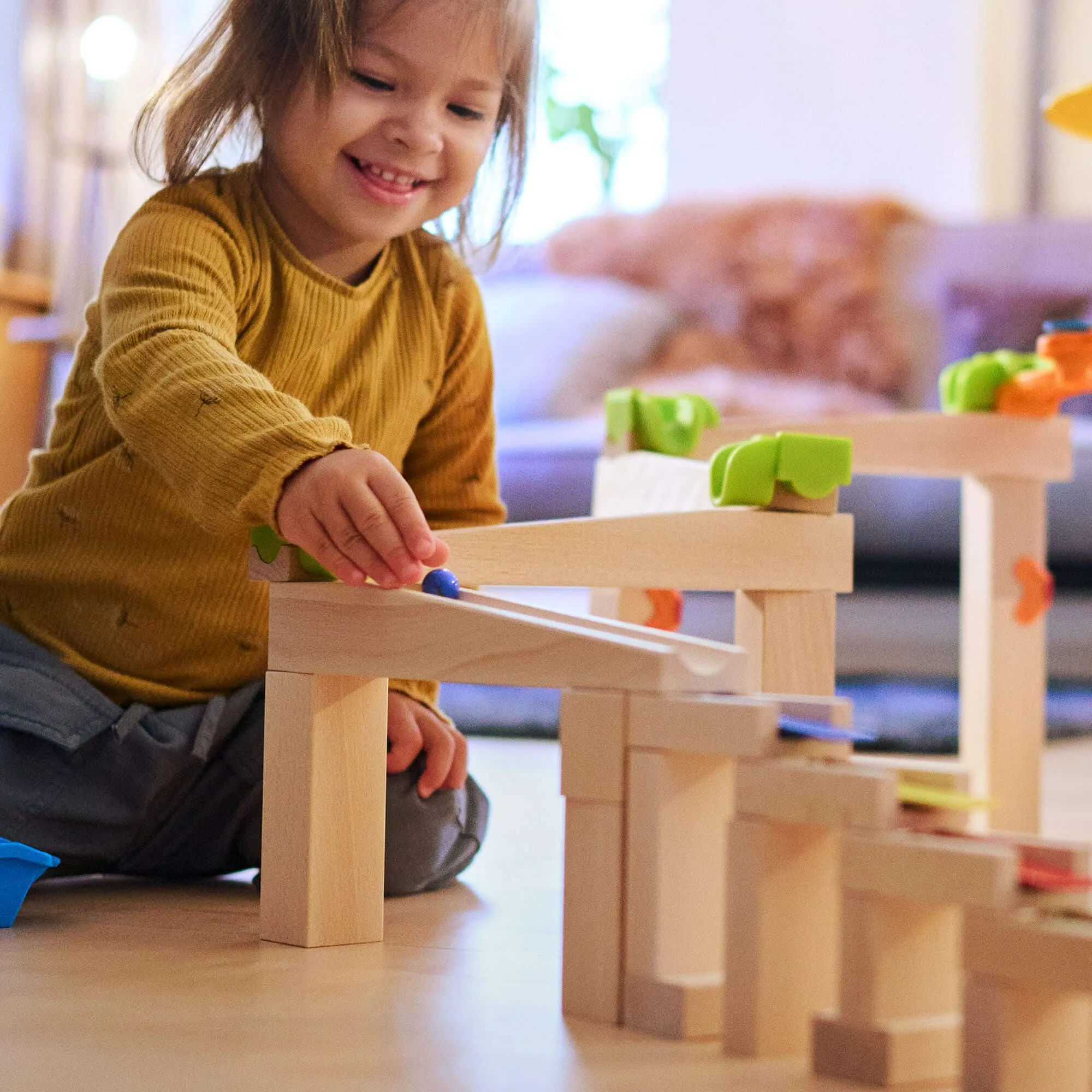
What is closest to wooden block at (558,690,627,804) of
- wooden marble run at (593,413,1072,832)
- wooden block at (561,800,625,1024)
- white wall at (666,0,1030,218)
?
wooden block at (561,800,625,1024)

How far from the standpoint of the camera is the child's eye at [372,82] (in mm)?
811

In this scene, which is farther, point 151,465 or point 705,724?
point 151,465

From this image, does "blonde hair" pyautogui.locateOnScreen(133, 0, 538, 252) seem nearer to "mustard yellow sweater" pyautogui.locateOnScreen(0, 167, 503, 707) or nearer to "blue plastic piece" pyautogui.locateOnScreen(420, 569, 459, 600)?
"mustard yellow sweater" pyautogui.locateOnScreen(0, 167, 503, 707)

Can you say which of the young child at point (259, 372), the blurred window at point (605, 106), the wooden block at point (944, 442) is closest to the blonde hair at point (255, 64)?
the young child at point (259, 372)

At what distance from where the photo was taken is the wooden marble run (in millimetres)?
1091

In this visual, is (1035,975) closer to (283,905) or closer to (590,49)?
(283,905)

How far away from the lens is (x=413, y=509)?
2.07ft

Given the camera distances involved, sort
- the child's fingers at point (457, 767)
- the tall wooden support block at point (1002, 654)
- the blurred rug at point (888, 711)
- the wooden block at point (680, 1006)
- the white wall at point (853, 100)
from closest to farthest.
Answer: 1. the wooden block at point (680, 1006)
2. the child's fingers at point (457, 767)
3. the tall wooden support block at point (1002, 654)
4. the blurred rug at point (888, 711)
5. the white wall at point (853, 100)

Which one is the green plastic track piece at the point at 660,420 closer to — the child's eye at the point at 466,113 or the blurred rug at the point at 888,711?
the child's eye at the point at 466,113

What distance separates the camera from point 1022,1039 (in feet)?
1.45

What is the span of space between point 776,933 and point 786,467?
403mm

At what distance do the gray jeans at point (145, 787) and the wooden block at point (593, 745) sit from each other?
0.32 m

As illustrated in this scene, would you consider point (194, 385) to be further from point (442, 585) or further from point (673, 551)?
point (673, 551)

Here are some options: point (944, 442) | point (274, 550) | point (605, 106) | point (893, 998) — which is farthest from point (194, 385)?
point (605, 106)
